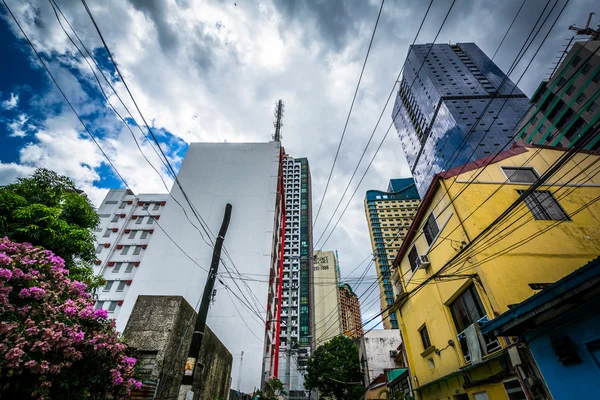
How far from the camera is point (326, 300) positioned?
89.9 metres

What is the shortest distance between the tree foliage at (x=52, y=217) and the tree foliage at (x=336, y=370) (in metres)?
27.0

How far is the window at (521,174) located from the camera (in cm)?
1039

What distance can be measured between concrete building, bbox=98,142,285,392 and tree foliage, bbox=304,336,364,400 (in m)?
5.19

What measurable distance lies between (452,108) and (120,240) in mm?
89557

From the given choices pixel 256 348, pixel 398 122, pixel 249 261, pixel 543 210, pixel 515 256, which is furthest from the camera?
pixel 398 122

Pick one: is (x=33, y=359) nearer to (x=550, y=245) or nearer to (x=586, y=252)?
(x=550, y=245)

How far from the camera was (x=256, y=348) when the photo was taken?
22.7m

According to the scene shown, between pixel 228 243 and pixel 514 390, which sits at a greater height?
pixel 228 243

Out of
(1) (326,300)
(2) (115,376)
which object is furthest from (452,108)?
(2) (115,376)

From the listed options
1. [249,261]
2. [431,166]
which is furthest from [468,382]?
[431,166]

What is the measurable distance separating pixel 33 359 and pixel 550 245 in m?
13.6

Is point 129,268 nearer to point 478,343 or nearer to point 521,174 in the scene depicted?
point 478,343

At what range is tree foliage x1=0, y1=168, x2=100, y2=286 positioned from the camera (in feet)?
34.0

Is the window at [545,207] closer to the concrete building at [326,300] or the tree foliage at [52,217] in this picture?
the tree foliage at [52,217]
